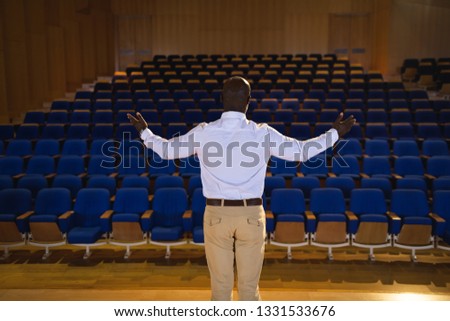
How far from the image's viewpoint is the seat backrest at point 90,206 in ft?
14.7

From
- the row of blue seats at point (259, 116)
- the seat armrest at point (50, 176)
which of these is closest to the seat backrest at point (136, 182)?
the seat armrest at point (50, 176)

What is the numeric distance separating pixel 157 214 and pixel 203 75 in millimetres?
5587

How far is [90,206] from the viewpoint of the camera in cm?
449

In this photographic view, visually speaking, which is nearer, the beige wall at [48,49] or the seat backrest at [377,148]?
the seat backrest at [377,148]

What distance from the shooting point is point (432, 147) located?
5.81 m

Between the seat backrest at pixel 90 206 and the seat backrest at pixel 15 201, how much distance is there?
510mm

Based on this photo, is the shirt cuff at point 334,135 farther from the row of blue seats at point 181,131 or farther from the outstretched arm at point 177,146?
the row of blue seats at point 181,131

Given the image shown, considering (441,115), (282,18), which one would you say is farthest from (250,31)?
(441,115)

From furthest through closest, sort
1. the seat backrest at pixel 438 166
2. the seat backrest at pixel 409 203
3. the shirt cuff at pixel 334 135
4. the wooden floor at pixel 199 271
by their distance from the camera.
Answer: the seat backrest at pixel 438 166, the seat backrest at pixel 409 203, the wooden floor at pixel 199 271, the shirt cuff at pixel 334 135

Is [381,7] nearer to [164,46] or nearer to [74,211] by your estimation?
[164,46]

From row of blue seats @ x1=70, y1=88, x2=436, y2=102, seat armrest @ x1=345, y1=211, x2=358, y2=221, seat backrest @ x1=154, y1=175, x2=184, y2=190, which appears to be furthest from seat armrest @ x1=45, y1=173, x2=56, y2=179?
seat armrest @ x1=345, y1=211, x2=358, y2=221

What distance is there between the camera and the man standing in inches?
75.2

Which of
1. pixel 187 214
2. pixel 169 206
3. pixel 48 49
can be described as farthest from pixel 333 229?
pixel 48 49

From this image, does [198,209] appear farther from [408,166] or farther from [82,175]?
[408,166]
